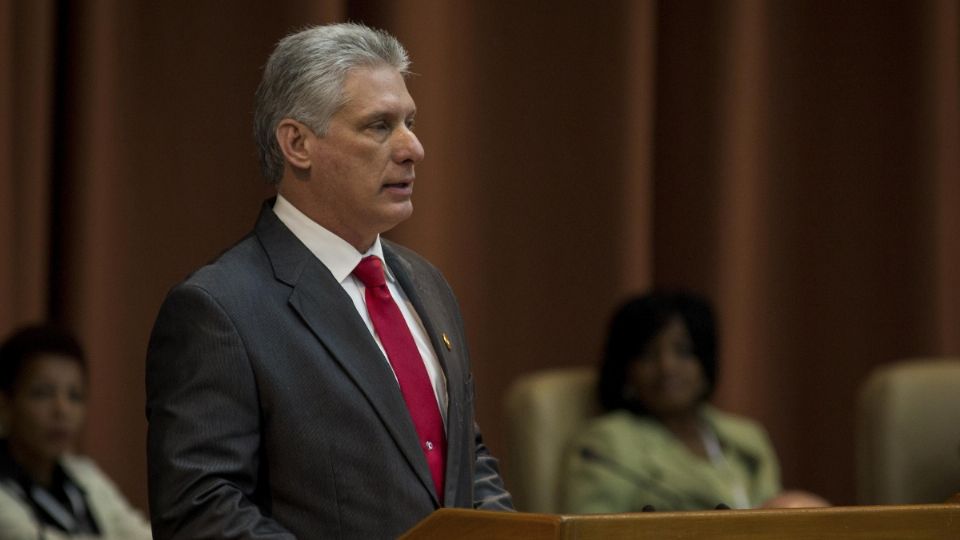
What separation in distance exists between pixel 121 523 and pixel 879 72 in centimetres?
251

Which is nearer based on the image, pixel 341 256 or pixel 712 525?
pixel 712 525

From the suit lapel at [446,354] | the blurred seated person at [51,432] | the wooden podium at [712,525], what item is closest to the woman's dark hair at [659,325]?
the blurred seated person at [51,432]

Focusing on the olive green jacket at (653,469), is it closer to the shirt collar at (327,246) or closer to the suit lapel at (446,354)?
the suit lapel at (446,354)

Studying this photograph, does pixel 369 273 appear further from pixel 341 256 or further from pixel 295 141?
pixel 295 141

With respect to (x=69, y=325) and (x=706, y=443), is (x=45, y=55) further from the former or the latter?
(x=706, y=443)

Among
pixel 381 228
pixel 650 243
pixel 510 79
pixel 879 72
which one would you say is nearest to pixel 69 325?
pixel 510 79

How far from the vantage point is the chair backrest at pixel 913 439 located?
3.17m

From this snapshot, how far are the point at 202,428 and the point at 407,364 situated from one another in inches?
11.6

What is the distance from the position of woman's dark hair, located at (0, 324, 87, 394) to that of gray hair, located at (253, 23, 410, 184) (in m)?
1.55

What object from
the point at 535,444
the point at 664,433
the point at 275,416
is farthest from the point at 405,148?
the point at 664,433

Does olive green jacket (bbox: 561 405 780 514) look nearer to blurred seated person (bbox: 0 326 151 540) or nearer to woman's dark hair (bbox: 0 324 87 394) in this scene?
blurred seated person (bbox: 0 326 151 540)

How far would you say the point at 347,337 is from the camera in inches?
73.5

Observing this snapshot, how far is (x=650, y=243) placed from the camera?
14.1 ft

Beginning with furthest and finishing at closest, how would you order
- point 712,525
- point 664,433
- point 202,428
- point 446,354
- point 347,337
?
point 664,433 < point 446,354 < point 347,337 < point 202,428 < point 712,525
